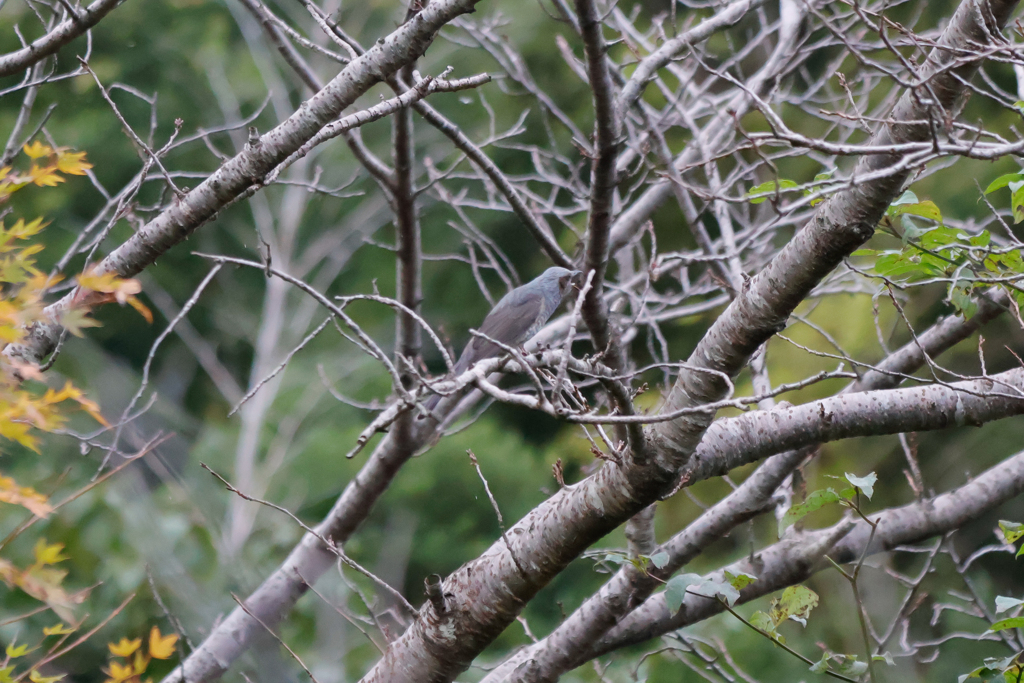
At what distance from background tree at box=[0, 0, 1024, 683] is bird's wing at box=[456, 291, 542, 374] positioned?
0.24 meters

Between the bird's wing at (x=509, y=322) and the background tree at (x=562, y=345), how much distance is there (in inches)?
9.6

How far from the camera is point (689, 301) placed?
6336mm

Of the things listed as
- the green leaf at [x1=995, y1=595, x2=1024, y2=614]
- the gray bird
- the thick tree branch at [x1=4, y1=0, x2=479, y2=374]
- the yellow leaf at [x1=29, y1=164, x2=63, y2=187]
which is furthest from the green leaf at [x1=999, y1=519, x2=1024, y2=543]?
the gray bird

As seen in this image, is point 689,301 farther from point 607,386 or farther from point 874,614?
point 607,386

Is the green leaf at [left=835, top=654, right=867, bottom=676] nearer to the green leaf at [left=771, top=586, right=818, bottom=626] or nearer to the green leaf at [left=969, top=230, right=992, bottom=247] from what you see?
the green leaf at [left=771, top=586, right=818, bottom=626]

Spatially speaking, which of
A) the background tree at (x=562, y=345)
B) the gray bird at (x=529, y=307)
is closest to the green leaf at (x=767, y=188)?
the background tree at (x=562, y=345)

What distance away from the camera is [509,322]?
151 inches

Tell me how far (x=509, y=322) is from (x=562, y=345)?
42.9 inches

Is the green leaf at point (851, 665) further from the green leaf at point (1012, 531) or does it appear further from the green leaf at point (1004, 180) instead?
the green leaf at point (1004, 180)

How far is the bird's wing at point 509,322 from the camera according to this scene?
12.3 ft

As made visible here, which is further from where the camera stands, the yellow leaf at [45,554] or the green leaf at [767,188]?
the green leaf at [767,188]

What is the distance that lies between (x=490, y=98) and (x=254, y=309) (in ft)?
13.3

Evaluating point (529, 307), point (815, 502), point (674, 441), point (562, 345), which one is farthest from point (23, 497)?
point (529, 307)

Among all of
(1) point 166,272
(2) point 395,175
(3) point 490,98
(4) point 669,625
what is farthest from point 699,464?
(1) point 166,272
